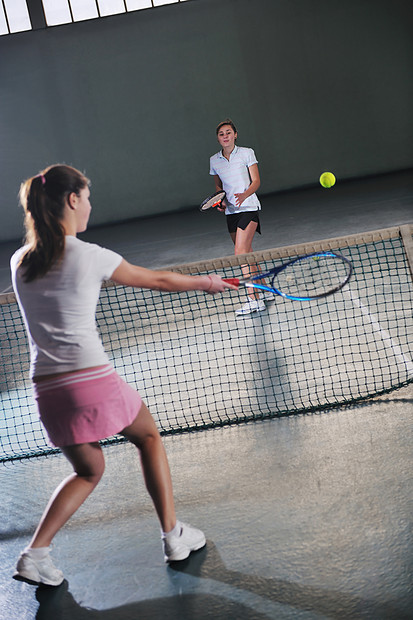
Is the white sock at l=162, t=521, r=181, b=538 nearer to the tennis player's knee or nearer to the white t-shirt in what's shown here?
the tennis player's knee

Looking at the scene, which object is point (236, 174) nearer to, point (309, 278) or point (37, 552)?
point (309, 278)

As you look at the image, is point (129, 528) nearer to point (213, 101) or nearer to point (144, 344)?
point (144, 344)

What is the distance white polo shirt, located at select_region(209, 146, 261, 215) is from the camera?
7176 millimetres

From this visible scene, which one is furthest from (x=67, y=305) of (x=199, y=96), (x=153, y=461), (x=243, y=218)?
(x=199, y=96)

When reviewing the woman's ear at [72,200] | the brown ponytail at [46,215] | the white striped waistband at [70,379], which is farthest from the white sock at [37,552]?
the woman's ear at [72,200]

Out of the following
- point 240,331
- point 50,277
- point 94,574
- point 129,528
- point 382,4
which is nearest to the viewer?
point 50,277

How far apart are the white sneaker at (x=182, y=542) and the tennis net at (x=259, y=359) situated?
4.65 ft

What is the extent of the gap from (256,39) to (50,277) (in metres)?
15.3

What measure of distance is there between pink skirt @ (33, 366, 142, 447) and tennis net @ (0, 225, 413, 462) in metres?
1.45

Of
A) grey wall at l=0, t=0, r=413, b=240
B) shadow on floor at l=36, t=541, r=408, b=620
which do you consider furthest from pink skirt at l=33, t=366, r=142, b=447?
grey wall at l=0, t=0, r=413, b=240

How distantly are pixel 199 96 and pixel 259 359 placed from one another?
12437 mm

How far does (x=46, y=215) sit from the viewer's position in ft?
8.94

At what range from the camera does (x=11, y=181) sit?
17203mm

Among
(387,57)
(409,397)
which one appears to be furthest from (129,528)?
(387,57)
